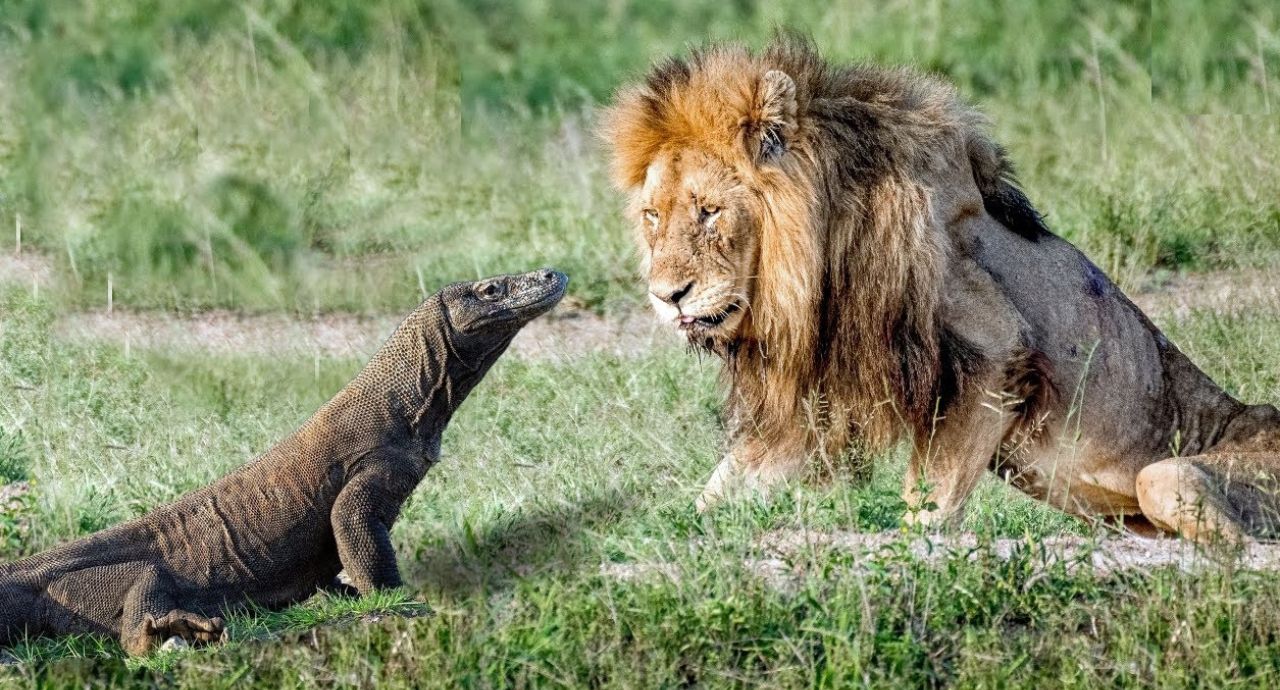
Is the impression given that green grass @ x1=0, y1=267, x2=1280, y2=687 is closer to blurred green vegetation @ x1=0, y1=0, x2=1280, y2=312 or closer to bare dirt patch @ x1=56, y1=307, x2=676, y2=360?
bare dirt patch @ x1=56, y1=307, x2=676, y2=360

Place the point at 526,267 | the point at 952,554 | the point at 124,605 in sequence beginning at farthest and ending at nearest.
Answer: the point at 526,267, the point at 124,605, the point at 952,554

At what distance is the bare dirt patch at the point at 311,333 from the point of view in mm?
8328

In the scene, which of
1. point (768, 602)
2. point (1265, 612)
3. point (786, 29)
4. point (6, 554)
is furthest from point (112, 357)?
point (1265, 612)

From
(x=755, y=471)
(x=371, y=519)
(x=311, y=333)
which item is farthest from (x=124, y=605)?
(x=311, y=333)

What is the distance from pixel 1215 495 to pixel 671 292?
1.52 meters

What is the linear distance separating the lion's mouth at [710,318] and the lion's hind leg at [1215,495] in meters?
1.22

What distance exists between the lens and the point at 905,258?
5254mm

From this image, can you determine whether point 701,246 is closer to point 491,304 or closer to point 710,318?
point 710,318

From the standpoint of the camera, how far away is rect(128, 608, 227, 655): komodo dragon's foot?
193 inches

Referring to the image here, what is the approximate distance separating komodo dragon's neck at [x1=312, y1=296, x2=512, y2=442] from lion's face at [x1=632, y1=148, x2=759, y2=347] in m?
0.71

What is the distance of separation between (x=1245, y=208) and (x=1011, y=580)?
16.8 feet

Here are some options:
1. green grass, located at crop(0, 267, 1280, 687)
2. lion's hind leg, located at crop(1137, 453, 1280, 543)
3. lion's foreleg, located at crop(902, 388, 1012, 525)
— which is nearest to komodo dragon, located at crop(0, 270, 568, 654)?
green grass, located at crop(0, 267, 1280, 687)

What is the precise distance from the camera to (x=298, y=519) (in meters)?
5.36

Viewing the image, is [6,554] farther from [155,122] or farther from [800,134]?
[155,122]
